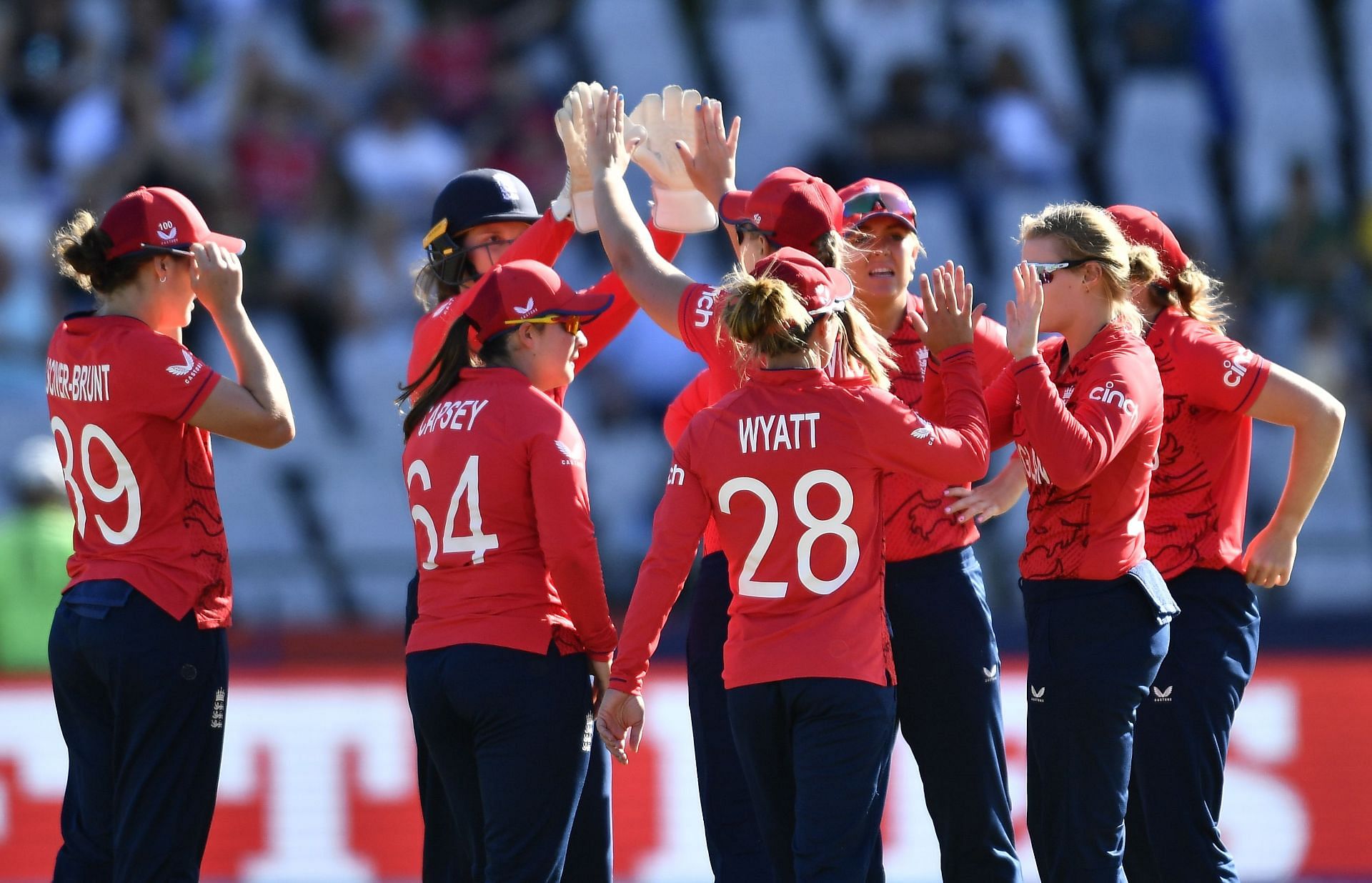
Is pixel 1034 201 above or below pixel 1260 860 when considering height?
above

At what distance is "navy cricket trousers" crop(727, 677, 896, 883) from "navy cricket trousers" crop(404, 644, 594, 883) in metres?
0.50

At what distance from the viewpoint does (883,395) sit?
14.5ft

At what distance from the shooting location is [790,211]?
482 centimetres

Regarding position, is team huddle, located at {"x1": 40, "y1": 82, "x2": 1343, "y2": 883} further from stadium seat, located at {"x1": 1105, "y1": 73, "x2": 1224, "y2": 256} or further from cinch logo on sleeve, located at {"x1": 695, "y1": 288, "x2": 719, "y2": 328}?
stadium seat, located at {"x1": 1105, "y1": 73, "x2": 1224, "y2": 256}

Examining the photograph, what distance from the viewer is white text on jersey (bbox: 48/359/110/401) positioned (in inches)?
192

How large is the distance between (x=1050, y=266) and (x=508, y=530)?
5.55 ft

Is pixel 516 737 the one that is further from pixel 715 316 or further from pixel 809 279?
pixel 809 279

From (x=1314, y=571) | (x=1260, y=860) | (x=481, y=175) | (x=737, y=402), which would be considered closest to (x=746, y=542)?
(x=737, y=402)

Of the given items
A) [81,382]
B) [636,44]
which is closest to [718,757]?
[81,382]

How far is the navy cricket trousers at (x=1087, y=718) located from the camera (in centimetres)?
461

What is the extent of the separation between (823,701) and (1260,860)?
4.09 meters

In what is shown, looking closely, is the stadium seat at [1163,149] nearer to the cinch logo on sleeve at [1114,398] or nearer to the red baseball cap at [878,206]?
the red baseball cap at [878,206]

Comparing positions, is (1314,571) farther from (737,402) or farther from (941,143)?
(737,402)

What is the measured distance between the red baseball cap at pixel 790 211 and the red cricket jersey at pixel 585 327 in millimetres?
543
